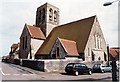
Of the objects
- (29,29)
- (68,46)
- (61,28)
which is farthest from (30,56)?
(68,46)

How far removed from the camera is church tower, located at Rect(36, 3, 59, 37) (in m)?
46.1

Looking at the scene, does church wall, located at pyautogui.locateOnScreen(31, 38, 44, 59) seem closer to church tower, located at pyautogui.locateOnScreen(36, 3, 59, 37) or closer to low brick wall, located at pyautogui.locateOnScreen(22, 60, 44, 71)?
church tower, located at pyautogui.locateOnScreen(36, 3, 59, 37)

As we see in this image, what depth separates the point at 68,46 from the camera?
30812mm

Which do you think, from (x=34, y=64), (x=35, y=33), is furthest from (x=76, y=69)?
(x=35, y=33)

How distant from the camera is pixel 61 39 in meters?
31.1

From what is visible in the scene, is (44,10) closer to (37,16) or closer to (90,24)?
(37,16)

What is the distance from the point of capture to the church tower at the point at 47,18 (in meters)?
46.1

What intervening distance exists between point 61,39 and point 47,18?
54.0ft

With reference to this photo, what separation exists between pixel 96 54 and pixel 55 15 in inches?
775

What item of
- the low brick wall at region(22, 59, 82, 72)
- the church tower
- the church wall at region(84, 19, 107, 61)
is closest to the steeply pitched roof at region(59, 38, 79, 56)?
the church wall at region(84, 19, 107, 61)

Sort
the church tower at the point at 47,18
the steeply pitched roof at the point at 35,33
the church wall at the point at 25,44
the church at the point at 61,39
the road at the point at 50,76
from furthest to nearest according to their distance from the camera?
the church tower at the point at 47,18 → the steeply pitched roof at the point at 35,33 → the church wall at the point at 25,44 → the church at the point at 61,39 → the road at the point at 50,76

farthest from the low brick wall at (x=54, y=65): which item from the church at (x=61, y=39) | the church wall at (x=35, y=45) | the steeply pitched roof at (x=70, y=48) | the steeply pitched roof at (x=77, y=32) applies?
the church wall at (x=35, y=45)

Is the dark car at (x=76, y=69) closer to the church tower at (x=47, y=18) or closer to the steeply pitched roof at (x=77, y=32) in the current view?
the steeply pitched roof at (x=77, y=32)

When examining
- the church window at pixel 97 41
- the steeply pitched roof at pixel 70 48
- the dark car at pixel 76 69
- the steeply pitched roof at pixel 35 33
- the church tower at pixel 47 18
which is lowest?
the dark car at pixel 76 69
